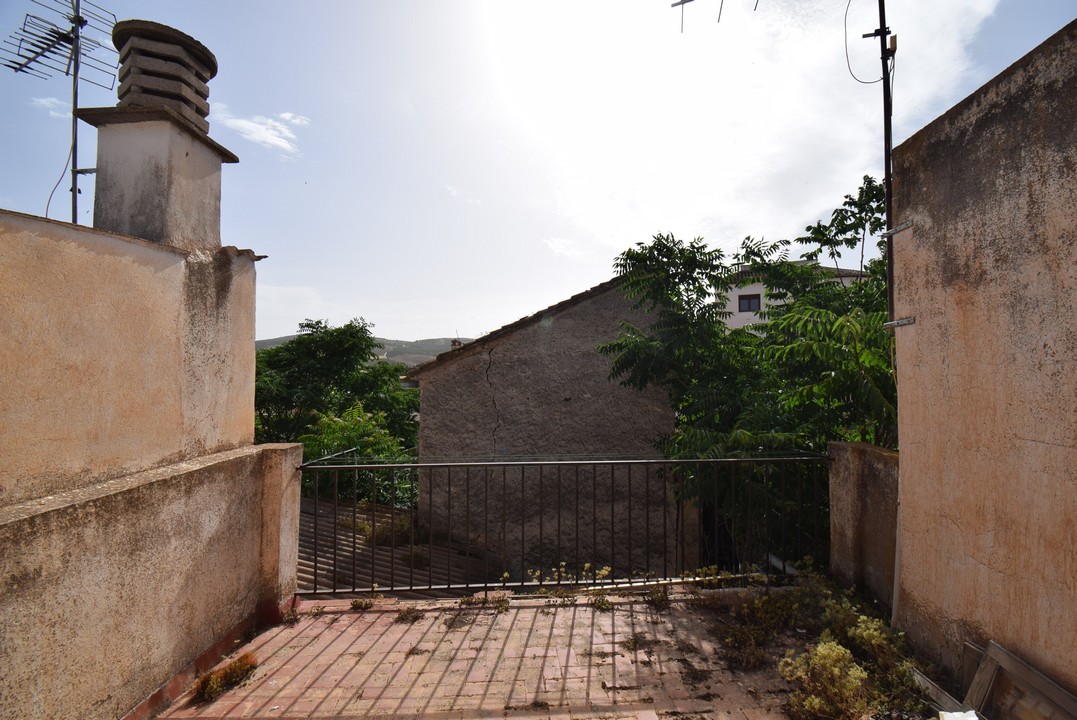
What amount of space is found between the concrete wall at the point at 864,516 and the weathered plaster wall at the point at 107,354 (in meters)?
5.06

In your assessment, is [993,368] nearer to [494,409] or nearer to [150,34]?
[150,34]

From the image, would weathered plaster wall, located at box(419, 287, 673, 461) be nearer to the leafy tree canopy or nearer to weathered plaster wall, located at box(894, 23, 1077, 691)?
the leafy tree canopy

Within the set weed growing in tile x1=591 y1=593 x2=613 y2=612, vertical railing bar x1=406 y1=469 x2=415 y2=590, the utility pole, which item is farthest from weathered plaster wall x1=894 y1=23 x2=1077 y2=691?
vertical railing bar x1=406 y1=469 x2=415 y2=590

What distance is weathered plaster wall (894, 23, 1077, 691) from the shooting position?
249cm

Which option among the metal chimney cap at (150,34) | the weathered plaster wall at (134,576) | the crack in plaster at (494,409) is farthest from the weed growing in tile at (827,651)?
the metal chimney cap at (150,34)

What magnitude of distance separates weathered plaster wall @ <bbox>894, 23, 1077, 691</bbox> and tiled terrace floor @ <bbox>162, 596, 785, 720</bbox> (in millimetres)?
1304

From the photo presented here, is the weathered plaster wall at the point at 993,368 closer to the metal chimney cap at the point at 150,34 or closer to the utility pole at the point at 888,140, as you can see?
the utility pole at the point at 888,140

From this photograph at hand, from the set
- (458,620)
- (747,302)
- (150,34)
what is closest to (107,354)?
(150,34)

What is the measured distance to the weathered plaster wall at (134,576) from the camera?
2303mm

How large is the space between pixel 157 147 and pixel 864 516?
6039 mm

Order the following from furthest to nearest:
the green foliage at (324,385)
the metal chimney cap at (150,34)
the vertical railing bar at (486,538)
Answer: the green foliage at (324,385)
the vertical railing bar at (486,538)
the metal chimney cap at (150,34)

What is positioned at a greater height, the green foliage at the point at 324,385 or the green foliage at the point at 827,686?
the green foliage at the point at 324,385

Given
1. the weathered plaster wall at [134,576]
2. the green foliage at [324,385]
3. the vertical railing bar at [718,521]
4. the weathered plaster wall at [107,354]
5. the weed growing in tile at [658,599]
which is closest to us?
the weathered plaster wall at [134,576]

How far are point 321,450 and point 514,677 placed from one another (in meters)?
11.1
